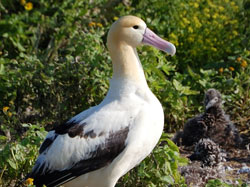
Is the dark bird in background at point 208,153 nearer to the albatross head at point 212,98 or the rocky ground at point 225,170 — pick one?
the rocky ground at point 225,170

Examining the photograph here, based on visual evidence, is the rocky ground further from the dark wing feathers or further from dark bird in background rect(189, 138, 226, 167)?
the dark wing feathers

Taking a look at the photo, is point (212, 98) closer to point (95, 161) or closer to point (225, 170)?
point (225, 170)

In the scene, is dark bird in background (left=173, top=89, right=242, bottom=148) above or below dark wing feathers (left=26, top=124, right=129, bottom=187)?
below

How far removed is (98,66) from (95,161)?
2.03 meters

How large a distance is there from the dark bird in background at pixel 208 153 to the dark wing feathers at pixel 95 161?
5.23 ft

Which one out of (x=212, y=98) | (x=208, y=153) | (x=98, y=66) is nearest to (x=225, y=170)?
(x=208, y=153)

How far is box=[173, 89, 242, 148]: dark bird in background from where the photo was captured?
6551 mm

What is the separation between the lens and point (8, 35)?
8102 mm

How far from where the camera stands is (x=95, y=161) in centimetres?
469

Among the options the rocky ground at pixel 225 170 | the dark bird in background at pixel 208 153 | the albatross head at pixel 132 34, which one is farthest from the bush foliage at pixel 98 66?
the albatross head at pixel 132 34

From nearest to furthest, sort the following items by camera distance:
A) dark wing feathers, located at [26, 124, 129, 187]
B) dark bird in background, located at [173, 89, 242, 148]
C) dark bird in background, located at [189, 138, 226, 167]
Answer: dark wing feathers, located at [26, 124, 129, 187] → dark bird in background, located at [189, 138, 226, 167] → dark bird in background, located at [173, 89, 242, 148]

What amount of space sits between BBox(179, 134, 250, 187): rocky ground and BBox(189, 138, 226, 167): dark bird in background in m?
0.05

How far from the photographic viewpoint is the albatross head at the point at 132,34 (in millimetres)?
5055

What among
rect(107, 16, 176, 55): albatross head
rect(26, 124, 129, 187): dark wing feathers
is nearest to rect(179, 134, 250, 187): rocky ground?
rect(26, 124, 129, 187): dark wing feathers
